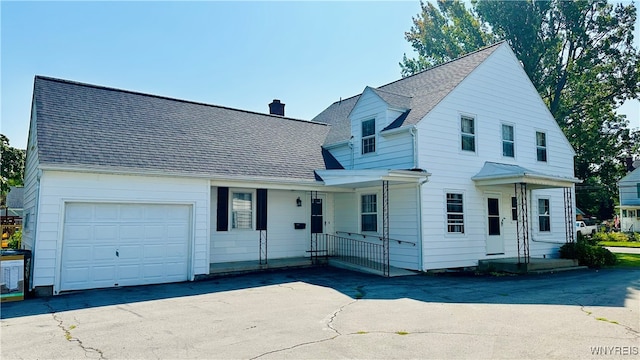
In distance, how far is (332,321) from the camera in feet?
23.1

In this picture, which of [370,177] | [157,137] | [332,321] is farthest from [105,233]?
[370,177]

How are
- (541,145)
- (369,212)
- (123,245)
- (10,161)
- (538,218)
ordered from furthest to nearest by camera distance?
(10,161), (541,145), (538,218), (369,212), (123,245)

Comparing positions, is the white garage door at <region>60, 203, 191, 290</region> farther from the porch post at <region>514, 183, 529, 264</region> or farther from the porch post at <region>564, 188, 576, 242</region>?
the porch post at <region>564, 188, 576, 242</region>

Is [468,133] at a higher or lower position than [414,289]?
higher

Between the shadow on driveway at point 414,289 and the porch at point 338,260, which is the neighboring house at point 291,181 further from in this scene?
the shadow on driveway at point 414,289

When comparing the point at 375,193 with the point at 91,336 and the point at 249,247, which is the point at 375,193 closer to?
the point at 249,247

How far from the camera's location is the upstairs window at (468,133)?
14.2 metres

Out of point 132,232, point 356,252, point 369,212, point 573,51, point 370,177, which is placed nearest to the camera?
point 132,232

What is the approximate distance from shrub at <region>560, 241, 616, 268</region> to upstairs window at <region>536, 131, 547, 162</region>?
3522 mm

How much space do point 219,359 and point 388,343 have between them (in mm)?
2258

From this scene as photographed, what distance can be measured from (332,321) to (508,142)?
1139 cm

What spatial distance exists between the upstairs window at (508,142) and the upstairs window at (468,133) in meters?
1.67

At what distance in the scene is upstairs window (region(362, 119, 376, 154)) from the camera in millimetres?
14727

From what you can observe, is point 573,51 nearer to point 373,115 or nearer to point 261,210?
point 373,115
